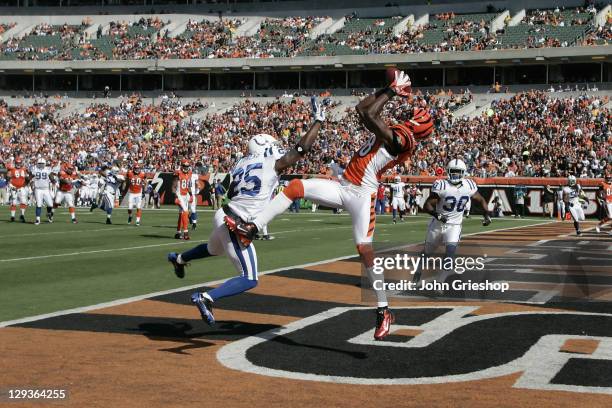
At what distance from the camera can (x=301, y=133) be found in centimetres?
5062

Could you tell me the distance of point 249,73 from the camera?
62.2 m

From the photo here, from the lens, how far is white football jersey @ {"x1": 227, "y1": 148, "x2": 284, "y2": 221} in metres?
8.38

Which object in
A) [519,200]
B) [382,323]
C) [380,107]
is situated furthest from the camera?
[519,200]

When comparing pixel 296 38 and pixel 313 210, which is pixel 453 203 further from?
pixel 296 38

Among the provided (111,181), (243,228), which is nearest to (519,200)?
(111,181)

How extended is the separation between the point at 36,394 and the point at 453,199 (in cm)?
814

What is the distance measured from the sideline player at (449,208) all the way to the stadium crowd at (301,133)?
23.6m

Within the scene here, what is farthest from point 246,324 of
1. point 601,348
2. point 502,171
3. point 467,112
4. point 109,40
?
point 109,40

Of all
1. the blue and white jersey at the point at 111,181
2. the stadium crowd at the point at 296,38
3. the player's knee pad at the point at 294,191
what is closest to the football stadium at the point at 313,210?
the player's knee pad at the point at 294,191

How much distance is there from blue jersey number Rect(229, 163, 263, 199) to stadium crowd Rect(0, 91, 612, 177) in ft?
92.9

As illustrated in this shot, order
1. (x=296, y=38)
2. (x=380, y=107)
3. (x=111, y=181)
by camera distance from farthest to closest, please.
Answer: (x=296, y=38) → (x=111, y=181) → (x=380, y=107)

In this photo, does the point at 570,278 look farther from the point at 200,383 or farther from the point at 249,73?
the point at 249,73

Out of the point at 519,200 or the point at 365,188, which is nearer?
the point at 365,188

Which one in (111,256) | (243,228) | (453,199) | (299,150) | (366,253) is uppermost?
(299,150)
